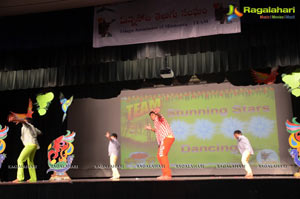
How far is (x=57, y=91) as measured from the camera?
915 cm

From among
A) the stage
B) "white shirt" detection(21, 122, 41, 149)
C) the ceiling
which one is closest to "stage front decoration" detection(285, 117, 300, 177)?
the stage

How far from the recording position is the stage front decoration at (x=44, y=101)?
8586 millimetres

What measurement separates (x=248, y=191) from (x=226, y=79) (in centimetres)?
359

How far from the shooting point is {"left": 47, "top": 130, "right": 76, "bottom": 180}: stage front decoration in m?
7.27

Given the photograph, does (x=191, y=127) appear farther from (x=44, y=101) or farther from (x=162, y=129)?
(x=44, y=101)

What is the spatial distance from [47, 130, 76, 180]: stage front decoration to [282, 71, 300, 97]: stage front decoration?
4.77 m

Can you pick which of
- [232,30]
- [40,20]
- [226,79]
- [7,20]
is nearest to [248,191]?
[232,30]

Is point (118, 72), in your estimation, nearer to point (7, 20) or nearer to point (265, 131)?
point (7, 20)

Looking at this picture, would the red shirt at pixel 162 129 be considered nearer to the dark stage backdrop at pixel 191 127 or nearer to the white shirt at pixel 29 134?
the dark stage backdrop at pixel 191 127

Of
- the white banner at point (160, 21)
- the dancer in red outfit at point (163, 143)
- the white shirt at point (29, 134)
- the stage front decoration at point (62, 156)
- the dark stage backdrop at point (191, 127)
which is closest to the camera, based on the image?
the white banner at point (160, 21)

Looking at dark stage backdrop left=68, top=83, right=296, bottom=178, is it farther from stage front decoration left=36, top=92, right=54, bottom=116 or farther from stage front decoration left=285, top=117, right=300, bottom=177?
stage front decoration left=285, top=117, right=300, bottom=177

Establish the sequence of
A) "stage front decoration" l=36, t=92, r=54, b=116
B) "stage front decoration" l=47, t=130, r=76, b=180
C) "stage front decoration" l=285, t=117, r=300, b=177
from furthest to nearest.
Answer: "stage front decoration" l=36, t=92, r=54, b=116 → "stage front decoration" l=47, t=130, r=76, b=180 → "stage front decoration" l=285, t=117, r=300, b=177

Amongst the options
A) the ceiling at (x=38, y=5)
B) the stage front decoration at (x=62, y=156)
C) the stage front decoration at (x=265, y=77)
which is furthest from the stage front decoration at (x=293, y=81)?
the stage front decoration at (x=62, y=156)

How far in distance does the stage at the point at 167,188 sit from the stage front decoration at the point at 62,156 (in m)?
1.49
